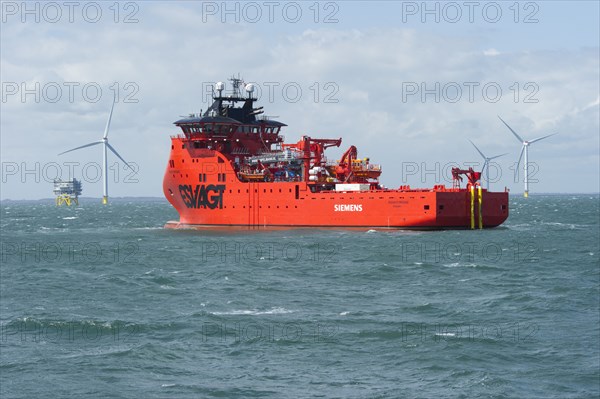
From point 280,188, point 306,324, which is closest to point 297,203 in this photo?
point 280,188

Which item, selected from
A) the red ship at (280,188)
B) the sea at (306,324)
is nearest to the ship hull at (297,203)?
the red ship at (280,188)

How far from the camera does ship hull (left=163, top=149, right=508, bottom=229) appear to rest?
2350 inches

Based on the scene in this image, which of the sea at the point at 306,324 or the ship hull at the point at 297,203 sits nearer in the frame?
the sea at the point at 306,324

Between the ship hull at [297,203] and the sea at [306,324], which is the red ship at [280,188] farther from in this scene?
the sea at [306,324]

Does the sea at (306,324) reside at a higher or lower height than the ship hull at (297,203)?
lower

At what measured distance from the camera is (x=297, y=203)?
64.5 metres

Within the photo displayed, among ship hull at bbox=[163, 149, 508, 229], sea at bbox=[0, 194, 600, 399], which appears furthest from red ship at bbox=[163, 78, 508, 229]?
sea at bbox=[0, 194, 600, 399]

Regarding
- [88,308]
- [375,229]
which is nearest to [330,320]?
[88,308]

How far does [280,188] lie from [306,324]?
38.8 m

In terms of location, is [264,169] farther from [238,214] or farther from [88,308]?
[88,308]

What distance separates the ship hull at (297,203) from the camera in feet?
196

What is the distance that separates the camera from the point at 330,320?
27.2 meters

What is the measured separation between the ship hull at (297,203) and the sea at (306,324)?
11106mm

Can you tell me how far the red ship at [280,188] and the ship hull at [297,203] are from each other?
79 mm
